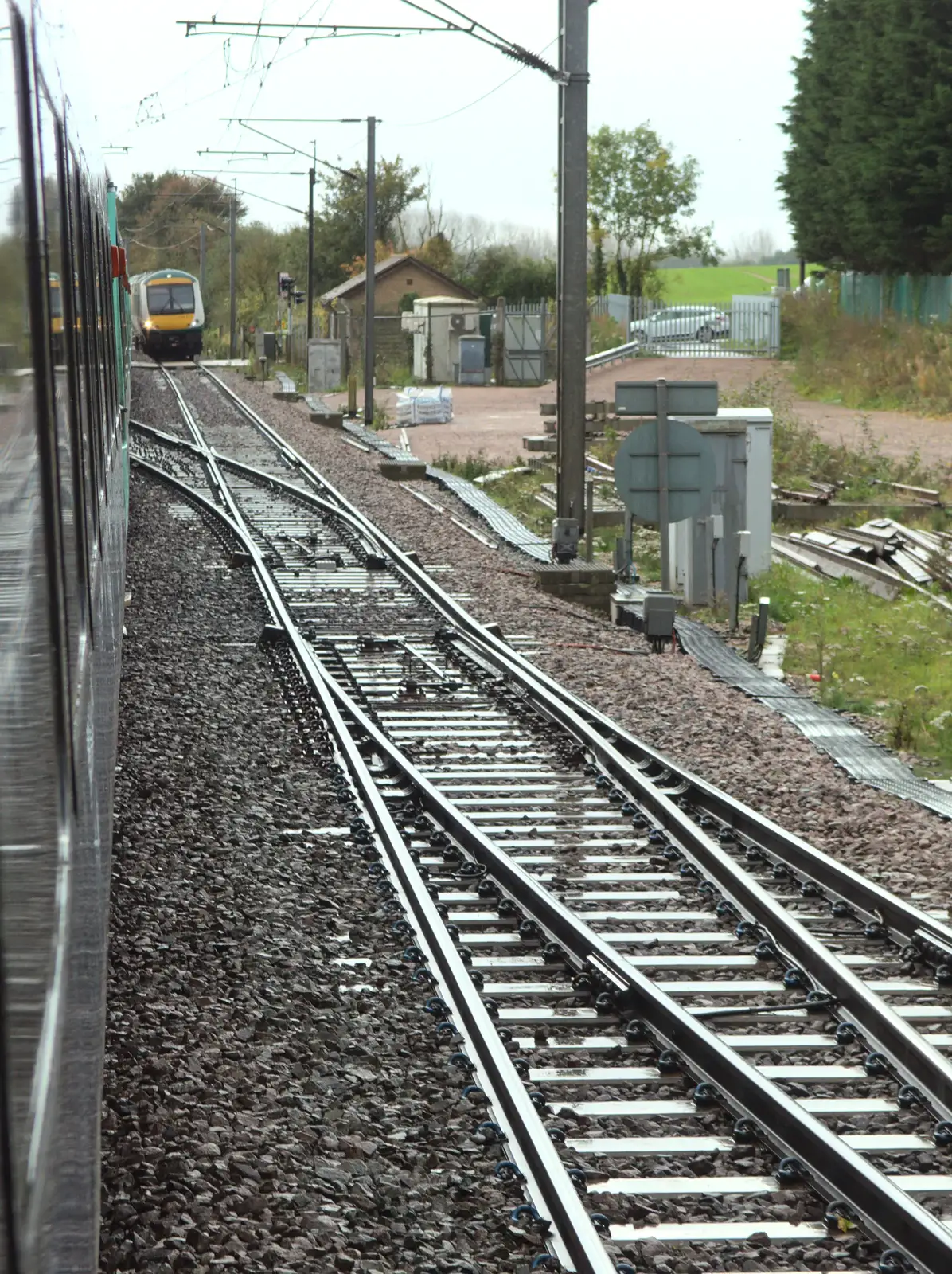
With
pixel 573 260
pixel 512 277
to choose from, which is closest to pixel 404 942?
pixel 573 260

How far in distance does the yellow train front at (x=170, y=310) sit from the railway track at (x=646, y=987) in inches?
1834

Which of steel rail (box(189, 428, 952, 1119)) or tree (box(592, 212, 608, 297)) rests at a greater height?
tree (box(592, 212, 608, 297))

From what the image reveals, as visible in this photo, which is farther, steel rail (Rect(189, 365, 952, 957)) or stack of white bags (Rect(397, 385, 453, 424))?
stack of white bags (Rect(397, 385, 453, 424))

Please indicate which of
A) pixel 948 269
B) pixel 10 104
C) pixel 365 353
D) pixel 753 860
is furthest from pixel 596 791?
pixel 948 269

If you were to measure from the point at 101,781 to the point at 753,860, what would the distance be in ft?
11.9

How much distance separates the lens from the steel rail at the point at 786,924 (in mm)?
4984

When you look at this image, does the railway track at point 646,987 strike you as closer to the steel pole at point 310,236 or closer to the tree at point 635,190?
the steel pole at point 310,236

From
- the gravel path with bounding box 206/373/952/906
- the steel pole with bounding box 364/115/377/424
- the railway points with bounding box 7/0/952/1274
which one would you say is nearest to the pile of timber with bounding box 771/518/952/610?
the gravel path with bounding box 206/373/952/906

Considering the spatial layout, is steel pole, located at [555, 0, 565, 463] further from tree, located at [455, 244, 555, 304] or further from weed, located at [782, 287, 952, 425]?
tree, located at [455, 244, 555, 304]

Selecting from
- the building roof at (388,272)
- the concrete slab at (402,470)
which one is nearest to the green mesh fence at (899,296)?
the building roof at (388,272)

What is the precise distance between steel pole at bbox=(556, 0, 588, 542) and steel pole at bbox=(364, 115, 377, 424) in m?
15.8

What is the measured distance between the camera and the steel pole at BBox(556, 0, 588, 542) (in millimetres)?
16438

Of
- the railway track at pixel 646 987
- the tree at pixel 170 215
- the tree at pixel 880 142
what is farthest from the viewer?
the tree at pixel 170 215

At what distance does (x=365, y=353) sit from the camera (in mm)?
35469
